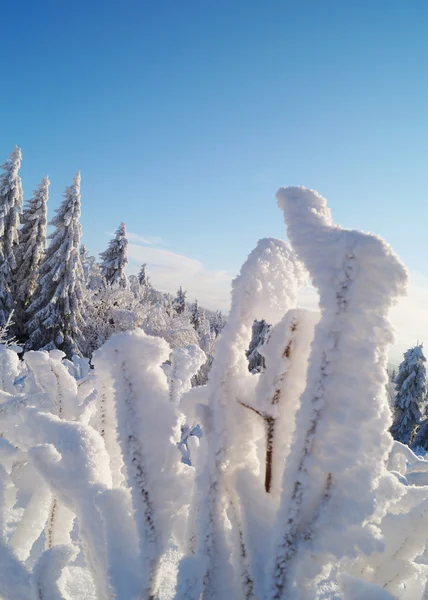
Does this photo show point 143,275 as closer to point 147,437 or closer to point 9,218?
point 9,218

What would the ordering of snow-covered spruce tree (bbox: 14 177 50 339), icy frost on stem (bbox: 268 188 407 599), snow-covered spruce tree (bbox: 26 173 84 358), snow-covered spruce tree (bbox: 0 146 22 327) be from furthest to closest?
snow-covered spruce tree (bbox: 14 177 50 339)
snow-covered spruce tree (bbox: 0 146 22 327)
snow-covered spruce tree (bbox: 26 173 84 358)
icy frost on stem (bbox: 268 188 407 599)

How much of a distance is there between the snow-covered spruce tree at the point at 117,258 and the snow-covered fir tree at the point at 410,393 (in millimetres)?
20187

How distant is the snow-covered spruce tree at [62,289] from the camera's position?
19453 millimetres

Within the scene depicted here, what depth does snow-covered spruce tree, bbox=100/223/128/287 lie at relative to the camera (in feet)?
89.3

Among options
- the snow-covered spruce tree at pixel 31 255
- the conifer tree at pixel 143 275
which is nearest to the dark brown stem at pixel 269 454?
the snow-covered spruce tree at pixel 31 255

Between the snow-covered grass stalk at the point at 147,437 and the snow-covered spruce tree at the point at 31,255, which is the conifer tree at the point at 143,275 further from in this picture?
the snow-covered grass stalk at the point at 147,437

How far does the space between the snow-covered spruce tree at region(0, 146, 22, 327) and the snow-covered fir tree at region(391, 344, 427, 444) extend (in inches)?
974

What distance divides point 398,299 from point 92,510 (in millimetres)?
1198

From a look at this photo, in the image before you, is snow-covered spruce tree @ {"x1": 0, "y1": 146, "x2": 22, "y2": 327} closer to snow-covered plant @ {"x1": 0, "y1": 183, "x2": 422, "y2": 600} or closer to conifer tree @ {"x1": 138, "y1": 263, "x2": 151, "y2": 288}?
conifer tree @ {"x1": 138, "y1": 263, "x2": 151, "y2": 288}

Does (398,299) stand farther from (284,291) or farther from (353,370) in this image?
(284,291)

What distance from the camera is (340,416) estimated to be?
3.12ft

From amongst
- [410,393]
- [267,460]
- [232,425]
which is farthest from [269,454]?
[410,393]

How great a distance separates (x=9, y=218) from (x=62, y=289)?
619 centimetres

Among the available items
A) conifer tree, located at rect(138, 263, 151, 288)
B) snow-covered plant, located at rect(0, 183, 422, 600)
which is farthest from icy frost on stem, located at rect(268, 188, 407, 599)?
conifer tree, located at rect(138, 263, 151, 288)
